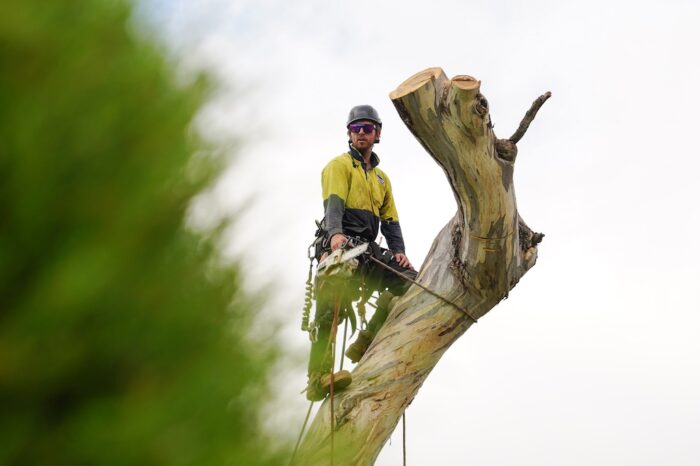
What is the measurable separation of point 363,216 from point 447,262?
866 millimetres

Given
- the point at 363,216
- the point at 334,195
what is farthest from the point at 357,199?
the point at 334,195

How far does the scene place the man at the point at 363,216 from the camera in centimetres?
591

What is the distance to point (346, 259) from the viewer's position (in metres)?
5.54

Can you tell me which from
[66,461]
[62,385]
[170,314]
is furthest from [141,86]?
[66,461]

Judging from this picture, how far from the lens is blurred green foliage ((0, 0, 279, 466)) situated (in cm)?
121

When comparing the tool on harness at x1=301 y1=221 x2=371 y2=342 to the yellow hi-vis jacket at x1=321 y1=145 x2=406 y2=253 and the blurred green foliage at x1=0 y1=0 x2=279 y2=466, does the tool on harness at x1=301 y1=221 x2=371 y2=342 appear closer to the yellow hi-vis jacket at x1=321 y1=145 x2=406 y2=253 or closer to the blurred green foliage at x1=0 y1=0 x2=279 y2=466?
the yellow hi-vis jacket at x1=321 y1=145 x2=406 y2=253

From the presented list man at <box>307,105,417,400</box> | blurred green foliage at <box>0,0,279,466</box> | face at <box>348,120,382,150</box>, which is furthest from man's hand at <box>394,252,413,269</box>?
blurred green foliage at <box>0,0,279,466</box>

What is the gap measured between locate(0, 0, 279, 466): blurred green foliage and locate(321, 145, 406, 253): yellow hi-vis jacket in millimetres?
4456

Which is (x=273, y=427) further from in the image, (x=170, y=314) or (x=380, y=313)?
(x=380, y=313)

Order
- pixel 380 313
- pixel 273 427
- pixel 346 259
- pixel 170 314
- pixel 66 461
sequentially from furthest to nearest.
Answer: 1. pixel 380 313
2. pixel 346 259
3. pixel 273 427
4. pixel 170 314
5. pixel 66 461

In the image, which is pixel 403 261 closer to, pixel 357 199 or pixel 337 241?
pixel 357 199

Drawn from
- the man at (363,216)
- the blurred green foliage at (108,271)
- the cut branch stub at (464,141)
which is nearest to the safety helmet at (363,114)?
the man at (363,216)

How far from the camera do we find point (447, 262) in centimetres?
569

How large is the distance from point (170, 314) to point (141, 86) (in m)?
0.38
